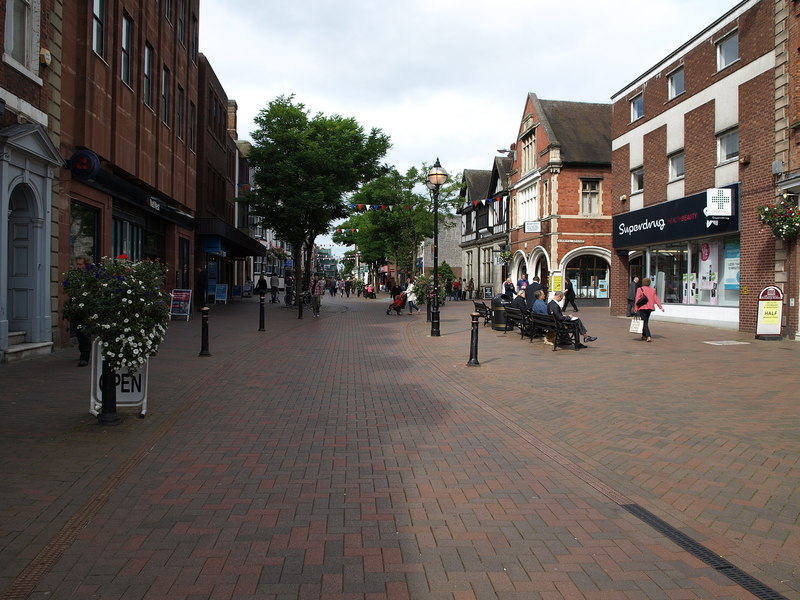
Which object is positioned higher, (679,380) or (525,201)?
(525,201)

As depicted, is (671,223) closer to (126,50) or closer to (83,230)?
(126,50)

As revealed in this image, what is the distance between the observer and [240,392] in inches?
343

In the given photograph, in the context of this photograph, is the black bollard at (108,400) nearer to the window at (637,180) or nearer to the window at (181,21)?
the window at (181,21)

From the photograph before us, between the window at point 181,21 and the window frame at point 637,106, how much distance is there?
1668 centimetres

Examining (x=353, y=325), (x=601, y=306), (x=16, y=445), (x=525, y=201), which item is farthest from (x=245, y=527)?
(x=525, y=201)

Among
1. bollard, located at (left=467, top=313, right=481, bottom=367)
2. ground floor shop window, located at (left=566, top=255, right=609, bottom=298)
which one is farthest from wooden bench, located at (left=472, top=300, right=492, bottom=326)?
ground floor shop window, located at (left=566, top=255, right=609, bottom=298)

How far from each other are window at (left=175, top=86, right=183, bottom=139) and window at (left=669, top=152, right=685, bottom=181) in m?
16.9

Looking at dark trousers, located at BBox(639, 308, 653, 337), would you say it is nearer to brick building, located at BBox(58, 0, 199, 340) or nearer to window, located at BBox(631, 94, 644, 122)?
window, located at BBox(631, 94, 644, 122)

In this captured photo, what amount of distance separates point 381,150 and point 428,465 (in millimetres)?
30921

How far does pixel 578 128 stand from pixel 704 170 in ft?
64.4

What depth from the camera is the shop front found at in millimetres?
18672

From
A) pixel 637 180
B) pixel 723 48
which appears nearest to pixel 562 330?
pixel 723 48

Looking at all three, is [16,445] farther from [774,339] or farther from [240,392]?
[774,339]

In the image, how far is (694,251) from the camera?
21.0m
